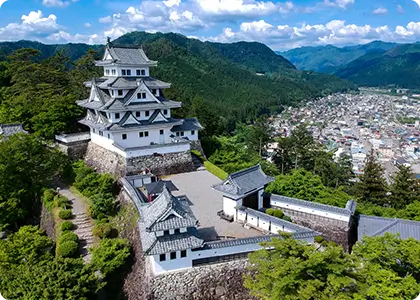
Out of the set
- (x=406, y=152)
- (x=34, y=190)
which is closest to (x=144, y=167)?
(x=34, y=190)

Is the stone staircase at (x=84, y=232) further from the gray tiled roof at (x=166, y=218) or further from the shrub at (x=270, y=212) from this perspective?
the shrub at (x=270, y=212)

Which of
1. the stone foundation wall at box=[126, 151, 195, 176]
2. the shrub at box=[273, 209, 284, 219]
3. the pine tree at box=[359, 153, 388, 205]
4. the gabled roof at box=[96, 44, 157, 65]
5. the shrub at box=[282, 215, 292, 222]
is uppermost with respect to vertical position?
the gabled roof at box=[96, 44, 157, 65]

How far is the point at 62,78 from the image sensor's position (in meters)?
40.1

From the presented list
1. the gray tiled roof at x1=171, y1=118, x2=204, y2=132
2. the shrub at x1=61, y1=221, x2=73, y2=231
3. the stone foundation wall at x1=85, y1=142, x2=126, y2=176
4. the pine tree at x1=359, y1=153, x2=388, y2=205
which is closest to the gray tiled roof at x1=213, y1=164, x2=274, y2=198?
the stone foundation wall at x1=85, y1=142, x2=126, y2=176

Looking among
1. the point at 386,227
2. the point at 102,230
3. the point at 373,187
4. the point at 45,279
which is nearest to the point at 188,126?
the point at 102,230

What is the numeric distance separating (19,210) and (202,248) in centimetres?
1494

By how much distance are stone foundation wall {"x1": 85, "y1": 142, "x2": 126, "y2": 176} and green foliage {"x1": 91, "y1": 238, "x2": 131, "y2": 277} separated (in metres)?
8.52

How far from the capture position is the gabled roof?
2835 centimetres

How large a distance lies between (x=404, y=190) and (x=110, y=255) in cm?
2729

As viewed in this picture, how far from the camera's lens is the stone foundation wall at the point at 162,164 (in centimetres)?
2505

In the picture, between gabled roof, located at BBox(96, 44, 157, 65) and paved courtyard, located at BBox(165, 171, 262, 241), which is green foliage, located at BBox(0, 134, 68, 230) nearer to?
gabled roof, located at BBox(96, 44, 157, 65)

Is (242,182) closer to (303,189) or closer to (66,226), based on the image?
(303,189)

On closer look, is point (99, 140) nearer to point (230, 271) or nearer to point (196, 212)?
point (196, 212)

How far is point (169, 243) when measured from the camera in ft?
47.3
